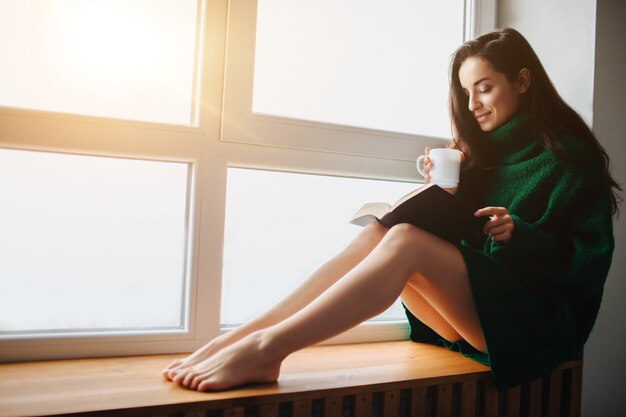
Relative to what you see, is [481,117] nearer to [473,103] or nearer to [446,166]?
[473,103]

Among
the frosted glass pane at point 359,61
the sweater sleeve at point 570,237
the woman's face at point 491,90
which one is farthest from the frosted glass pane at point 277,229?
the sweater sleeve at point 570,237

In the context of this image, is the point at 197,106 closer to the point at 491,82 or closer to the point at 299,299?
the point at 299,299

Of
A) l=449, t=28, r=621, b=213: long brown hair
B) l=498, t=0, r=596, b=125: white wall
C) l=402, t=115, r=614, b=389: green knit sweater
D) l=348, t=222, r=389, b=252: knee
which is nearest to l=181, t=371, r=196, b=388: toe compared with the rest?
l=348, t=222, r=389, b=252: knee

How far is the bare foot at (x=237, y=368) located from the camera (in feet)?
3.13

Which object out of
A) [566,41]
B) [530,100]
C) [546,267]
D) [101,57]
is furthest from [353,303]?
[566,41]

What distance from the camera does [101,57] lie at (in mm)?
1335

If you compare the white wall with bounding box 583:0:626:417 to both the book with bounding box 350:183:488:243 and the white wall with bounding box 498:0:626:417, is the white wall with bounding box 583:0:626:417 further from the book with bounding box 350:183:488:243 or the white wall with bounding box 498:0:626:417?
the book with bounding box 350:183:488:243

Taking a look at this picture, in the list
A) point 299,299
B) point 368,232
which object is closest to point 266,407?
point 299,299

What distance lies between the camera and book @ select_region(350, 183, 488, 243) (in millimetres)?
1053

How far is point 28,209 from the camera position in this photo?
4.14 feet

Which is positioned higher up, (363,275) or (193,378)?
(363,275)

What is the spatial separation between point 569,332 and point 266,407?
0.75 meters

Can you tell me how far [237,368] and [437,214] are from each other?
535mm

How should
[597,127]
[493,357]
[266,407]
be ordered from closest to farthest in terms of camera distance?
[266,407], [493,357], [597,127]
